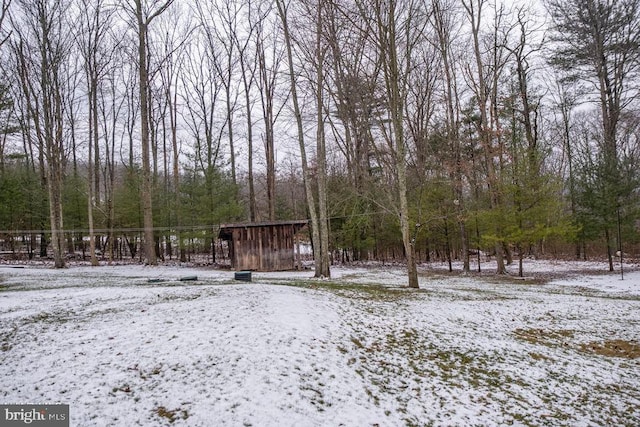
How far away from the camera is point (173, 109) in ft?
89.9

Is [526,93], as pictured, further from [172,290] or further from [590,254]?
[172,290]

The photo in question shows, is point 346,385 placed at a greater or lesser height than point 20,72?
lesser

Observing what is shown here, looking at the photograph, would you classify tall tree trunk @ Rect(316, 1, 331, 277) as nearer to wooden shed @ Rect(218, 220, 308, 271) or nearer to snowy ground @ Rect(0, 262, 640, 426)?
wooden shed @ Rect(218, 220, 308, 271)

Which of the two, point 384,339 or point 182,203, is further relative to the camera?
point 182,203

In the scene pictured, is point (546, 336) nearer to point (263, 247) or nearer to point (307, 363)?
point (307, 363)

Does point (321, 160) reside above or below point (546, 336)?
above

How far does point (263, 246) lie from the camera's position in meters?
19.8

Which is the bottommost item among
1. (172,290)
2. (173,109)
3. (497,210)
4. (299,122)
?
(172,290)

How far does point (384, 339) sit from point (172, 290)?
5518mm

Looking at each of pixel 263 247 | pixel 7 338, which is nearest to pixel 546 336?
pixel 7 338

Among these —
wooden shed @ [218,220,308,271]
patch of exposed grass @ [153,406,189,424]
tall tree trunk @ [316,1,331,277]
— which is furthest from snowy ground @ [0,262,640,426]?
wooden shed @ [218,220,308,271]

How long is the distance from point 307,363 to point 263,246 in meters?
15.9

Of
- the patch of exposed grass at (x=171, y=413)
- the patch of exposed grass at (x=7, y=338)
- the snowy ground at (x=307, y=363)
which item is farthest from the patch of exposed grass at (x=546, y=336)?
the patch of exposed grass at (x=7, y=338)

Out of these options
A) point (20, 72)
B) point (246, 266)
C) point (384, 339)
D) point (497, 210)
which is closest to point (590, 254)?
point (497, 210)
